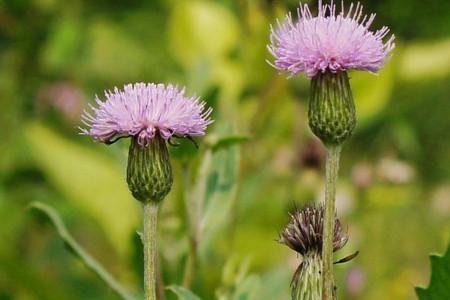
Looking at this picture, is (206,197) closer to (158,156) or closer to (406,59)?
(158,156)

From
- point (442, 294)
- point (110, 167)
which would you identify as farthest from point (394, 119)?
point (442, 294)

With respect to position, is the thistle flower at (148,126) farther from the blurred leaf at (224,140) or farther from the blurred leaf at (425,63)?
the blurred leaf at (425,63)

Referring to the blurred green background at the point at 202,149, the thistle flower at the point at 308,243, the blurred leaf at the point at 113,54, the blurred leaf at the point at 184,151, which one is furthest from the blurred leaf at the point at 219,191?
the blurred leaf at the point at 113,54

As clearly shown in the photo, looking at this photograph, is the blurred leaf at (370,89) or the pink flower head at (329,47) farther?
the blurred leaf at (370,89)

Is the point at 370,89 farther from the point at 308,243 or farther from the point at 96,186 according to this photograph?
the point at 308,243

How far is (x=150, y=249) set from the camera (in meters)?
0.73

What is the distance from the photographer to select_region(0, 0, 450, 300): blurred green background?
138 centimetres

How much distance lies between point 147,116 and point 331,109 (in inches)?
5.8

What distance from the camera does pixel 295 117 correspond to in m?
1.89

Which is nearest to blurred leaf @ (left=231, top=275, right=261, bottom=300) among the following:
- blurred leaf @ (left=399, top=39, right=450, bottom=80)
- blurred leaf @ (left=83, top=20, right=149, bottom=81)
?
blurred leaf @ (left=399, top=39, right=450, bottom=80)

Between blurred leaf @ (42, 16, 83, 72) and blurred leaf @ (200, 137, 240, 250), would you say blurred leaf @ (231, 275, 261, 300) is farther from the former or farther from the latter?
blurred leaf @ (42, 16, 83, 72)

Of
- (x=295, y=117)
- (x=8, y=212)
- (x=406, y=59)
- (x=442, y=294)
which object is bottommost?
(x=442, y=294)

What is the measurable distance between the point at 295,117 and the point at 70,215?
1.84 feet

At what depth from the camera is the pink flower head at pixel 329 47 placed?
2.55 ft
